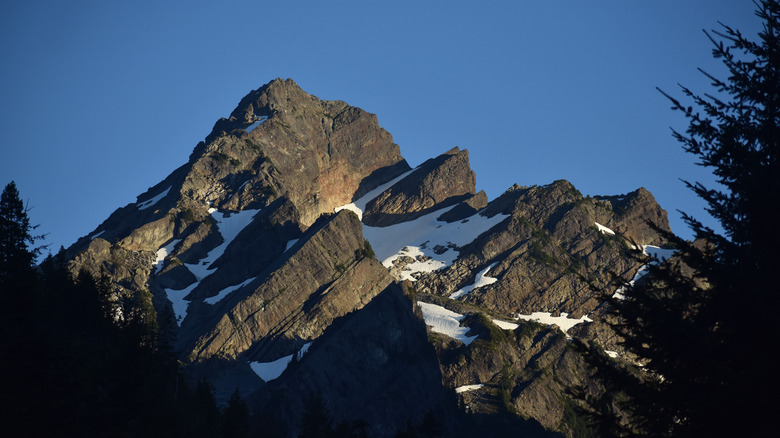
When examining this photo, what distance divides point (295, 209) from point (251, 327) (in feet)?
155

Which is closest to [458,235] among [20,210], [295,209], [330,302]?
[295,209]

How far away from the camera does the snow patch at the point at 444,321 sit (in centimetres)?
14162

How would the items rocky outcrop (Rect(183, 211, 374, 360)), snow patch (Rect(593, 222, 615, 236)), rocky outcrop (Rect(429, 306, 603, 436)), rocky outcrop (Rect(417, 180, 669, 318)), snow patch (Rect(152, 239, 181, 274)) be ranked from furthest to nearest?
1. snow patch (Rect(593, 222, 615, 236))
2. rocky outcrop (Rect(417, 180, 669, 318))
3. snow patch (Rect(152, 239, 181, 274))
4. rocky outcrop (Rect(183, 211, 374, 360))
5. rocky outcrop (Rect(429, 306, 603, 436))

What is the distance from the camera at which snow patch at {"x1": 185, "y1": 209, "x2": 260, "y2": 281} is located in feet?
545

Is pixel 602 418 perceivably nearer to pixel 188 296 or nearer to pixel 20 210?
pixel 20 210

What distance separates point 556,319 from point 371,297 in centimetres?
4289

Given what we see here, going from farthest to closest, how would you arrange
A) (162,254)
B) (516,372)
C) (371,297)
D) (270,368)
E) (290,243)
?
(290,243)
(162,254)
(371,297)
(516,372)
(270,368)

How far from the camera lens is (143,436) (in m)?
44.2

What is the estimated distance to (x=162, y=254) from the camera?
550 feet

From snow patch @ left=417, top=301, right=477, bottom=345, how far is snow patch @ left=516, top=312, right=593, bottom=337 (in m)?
18.6

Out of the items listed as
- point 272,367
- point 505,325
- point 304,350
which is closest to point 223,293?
point 304,350

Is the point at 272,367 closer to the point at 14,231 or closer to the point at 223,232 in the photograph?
the point at 223,232

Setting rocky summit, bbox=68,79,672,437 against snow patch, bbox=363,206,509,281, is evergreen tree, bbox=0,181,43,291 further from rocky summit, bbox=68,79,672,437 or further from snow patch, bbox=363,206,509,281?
snow patch, bbox=363,206,509,281

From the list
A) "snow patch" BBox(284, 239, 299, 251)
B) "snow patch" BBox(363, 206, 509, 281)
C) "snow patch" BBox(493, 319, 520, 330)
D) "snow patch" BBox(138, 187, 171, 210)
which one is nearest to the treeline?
"snow patch" BBox(493, 319, 520, 330)
